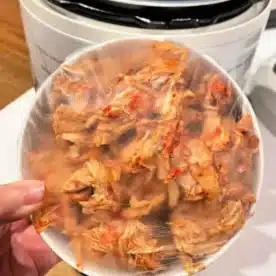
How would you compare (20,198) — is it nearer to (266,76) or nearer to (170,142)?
(170,142)

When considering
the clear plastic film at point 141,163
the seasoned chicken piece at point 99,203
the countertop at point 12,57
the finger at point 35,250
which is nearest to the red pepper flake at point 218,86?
the clear plastic film at point 141,163

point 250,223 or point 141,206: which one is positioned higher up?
point 141,206

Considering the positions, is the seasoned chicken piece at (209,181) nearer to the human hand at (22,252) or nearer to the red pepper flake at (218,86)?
the red pepper flake at (218,86)

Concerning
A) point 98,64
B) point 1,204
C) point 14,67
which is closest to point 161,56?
point 98,64

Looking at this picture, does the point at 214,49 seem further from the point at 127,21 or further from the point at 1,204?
the point at 1,204

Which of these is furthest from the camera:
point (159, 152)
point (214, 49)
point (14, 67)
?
point (14, 67)

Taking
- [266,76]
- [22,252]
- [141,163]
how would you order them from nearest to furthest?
[141,163]
[22,252]
[266,76]

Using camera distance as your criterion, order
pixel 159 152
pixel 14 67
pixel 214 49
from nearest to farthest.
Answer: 1. pixel 159 152
2. pixel 214 49
3. pixel 14 67

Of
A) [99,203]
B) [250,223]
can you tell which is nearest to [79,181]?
[99,203]
